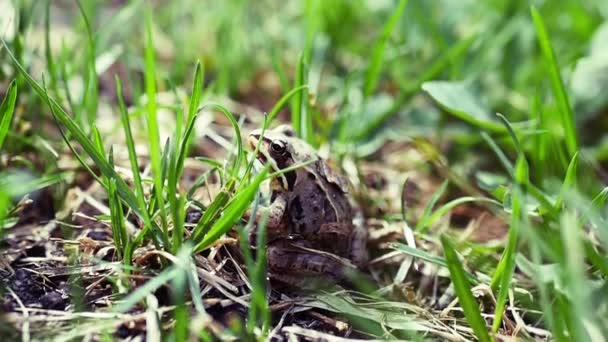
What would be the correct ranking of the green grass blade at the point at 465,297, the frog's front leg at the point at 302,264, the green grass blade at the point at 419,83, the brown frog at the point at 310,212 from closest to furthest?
the green grass blade at the point at 465,297 < the frog's front leg at the point at 302,264 < the brown frog at the point at 310,212 < the green grass blade at the point at 419,83

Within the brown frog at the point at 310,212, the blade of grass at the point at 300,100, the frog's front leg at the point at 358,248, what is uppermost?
the blade of grass at the point at 300,100

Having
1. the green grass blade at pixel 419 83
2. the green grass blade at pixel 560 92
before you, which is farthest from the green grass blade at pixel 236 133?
the green grass blade at pixel 560 92

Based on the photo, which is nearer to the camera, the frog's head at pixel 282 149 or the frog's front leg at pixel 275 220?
the frog's front leg at pixel 275 220

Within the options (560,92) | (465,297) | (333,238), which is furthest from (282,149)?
(560,92)

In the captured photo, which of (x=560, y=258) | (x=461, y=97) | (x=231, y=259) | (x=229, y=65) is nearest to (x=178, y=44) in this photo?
(x=229, y=65)

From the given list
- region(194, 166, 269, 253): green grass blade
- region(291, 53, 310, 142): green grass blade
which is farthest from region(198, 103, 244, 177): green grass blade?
region(291, 53, 310, 142): green grass blade

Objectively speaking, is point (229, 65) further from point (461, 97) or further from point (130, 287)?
point (130, 287)

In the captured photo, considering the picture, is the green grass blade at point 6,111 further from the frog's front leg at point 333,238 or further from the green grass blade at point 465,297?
the green grass blade at point 465,297
